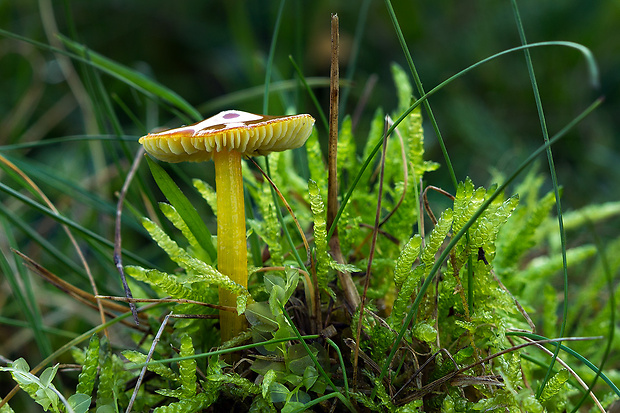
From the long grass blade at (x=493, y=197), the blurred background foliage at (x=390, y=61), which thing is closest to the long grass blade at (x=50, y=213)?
the long grass blade at (x=493, y=197)

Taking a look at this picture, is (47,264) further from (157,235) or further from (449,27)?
(449,27)

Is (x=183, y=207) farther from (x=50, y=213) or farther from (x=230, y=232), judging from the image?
(x=50, y=213)

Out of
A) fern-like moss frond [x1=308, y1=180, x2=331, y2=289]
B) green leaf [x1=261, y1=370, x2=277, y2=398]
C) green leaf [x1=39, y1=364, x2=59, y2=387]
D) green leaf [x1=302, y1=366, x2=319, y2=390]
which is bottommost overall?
green leaf [x1=302, y1=366, x2=319, y2=390]

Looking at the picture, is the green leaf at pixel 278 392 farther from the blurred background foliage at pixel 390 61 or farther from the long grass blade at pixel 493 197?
the blurred background foliage at pixel 390 61

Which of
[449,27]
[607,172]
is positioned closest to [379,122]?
[607,172]

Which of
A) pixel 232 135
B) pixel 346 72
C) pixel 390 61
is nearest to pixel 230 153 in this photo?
pixel 232 135

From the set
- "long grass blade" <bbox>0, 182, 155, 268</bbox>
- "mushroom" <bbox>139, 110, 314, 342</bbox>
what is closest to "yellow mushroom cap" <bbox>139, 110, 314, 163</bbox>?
"mushroom" <bbox>139, 110, 314, 342</bbox>

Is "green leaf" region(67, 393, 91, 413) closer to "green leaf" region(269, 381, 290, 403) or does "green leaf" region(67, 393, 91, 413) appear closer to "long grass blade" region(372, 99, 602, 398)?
"green leaf" region(269, 381, 290, 403)
